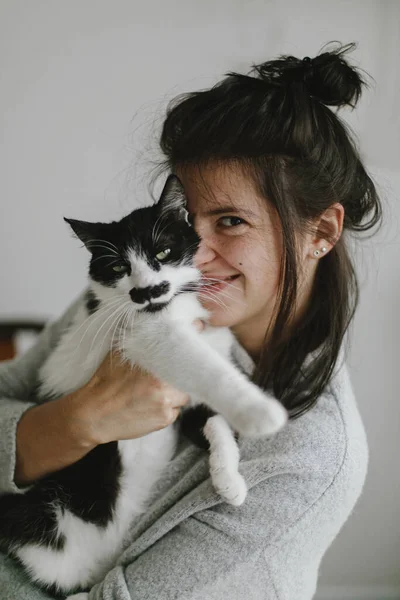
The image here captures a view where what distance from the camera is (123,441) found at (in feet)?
3.85

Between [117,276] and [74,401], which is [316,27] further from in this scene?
[74,401]

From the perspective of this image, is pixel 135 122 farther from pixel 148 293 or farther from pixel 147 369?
pixel 147 369

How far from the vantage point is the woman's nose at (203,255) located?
1.16 m

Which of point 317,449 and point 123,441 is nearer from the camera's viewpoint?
point 317,449

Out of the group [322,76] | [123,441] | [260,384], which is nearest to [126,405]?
[123,441]

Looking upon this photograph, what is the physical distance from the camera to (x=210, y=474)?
1.07 m

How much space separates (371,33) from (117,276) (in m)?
1.24

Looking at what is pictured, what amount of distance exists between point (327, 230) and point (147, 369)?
0.58 metres

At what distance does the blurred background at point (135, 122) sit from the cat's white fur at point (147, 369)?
2.06 ft

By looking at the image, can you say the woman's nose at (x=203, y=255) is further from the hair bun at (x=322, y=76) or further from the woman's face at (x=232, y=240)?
the hair bun at (x=322, y=76)

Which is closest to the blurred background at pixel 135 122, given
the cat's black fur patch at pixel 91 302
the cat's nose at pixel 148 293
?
the cat's black fur patch at pixel 91 302

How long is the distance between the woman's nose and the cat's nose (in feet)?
0.48

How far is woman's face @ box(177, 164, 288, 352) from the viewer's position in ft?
3.65

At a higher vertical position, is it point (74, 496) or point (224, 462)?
point (224, 462)
